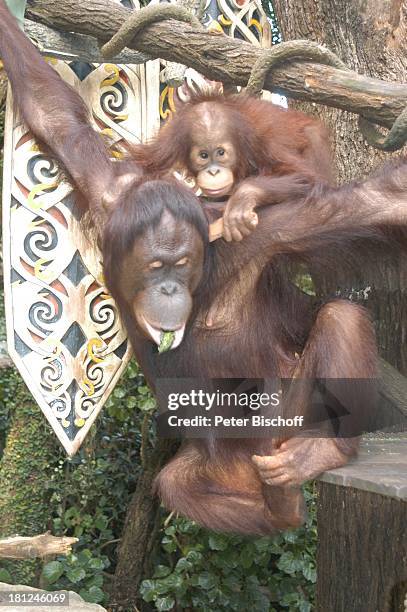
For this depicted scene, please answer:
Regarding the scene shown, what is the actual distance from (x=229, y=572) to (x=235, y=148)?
6.35 ft

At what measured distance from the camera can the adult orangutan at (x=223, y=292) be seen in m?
2.13

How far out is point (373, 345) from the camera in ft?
7.39

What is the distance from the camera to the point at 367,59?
2861 millimetres

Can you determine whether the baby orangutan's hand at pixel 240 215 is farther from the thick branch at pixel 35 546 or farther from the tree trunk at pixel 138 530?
the tree trunk at pixel 138 530

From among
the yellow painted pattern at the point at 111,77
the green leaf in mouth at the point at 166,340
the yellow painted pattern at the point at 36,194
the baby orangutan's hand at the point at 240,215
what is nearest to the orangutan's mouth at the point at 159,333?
the green leaf in mouth at the point at 166,340

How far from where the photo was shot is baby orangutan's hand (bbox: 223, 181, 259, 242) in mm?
2119

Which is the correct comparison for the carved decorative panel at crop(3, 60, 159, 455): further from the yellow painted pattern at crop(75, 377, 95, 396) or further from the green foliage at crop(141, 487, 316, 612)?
the green foliage at crop(141, 487, 316, 612)

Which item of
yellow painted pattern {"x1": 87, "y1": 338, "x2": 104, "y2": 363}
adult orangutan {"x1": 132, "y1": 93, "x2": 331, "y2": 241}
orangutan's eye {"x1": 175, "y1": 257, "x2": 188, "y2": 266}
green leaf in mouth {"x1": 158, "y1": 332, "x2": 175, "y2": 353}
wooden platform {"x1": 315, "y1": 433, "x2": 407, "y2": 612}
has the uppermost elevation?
adult orangutan {"x1": 132, "y1": 93, "x2": 331, "y2": 241}

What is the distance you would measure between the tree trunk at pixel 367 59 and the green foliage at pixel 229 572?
116 cm

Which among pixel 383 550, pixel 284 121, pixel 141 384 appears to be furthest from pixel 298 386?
pixel 141 384

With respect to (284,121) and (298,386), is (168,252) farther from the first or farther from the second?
(284,121)

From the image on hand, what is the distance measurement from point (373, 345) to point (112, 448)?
7.70 ft

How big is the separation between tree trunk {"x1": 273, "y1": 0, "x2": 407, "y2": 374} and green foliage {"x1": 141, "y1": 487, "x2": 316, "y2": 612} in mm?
1155

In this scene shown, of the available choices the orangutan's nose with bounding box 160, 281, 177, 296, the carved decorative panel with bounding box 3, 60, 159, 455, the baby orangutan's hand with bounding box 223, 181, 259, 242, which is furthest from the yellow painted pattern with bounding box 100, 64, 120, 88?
the orangutan's nose with bounding box 160, 281, 177, 296
